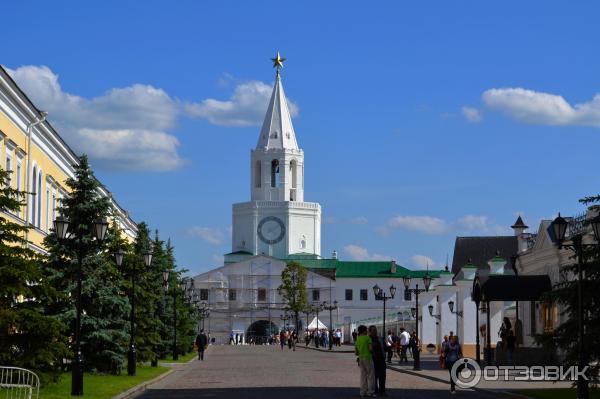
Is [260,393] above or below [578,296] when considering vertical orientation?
below

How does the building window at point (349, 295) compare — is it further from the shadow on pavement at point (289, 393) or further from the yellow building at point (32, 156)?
the shadow on pavement at point (289, 393)

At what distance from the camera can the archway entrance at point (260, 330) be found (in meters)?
160

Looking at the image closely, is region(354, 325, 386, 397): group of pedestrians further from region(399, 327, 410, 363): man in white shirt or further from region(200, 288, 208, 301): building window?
region(200, 288, 208, 301): building window

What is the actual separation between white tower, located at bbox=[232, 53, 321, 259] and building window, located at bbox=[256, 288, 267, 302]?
32.1ft

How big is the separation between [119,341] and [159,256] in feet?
67.0

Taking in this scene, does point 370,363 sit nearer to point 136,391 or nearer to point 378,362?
point 378,362

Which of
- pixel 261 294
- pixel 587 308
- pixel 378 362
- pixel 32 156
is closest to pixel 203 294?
pixel 261 294

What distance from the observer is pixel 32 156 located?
46719 millimetres

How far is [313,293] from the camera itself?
16612 cm

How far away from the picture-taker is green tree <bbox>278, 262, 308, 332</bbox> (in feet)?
509

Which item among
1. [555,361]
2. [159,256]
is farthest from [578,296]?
[159,256]

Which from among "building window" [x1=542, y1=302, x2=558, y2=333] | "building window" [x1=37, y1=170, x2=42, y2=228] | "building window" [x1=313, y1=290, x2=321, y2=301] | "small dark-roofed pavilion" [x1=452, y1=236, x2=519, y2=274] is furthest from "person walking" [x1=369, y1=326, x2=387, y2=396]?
"building window" [x1=313, y1=290, x2=321, y2=301]

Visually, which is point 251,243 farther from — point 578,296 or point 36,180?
point 578,296

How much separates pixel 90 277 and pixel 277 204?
13574 centimetres
